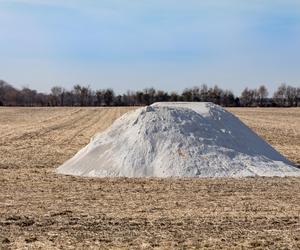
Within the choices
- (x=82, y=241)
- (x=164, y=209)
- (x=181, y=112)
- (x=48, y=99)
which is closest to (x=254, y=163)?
(x=181, y=112)

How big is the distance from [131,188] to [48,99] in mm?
139884

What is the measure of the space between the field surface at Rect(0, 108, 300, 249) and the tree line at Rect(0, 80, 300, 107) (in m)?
117

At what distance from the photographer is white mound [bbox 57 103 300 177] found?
18.1 m

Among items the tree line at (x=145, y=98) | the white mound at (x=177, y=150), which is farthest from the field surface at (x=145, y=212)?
the tree line at (x=145, y=98)

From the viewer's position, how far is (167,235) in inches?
382

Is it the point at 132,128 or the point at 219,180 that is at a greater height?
the point at 132,128

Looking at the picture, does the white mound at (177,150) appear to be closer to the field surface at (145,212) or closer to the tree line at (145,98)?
the field surface at (145,212)

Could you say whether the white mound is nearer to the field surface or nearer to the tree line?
the field surface

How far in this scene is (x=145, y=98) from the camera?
139875mm

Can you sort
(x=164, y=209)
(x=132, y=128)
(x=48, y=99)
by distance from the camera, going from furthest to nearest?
(x=48, y=99)
(x=132, y=128)
(x=164, y=209)

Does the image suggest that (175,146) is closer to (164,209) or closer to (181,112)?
(181,112)

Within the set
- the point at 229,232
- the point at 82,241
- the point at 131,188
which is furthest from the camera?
the point at 131,188

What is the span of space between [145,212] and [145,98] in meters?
128

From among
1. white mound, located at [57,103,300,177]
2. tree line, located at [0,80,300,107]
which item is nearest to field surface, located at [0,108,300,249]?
white mound, located at [57,103,300,177]
